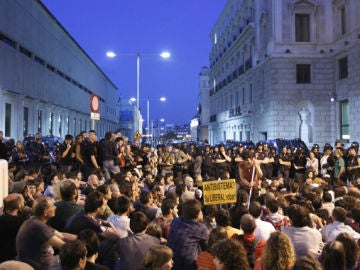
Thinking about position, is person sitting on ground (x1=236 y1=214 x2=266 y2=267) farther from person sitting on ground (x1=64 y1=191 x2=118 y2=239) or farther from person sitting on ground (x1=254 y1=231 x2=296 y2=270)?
person sitting on ground (x1=64 y1=191 x2=118 y2=239)

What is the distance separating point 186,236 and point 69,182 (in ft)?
6.80

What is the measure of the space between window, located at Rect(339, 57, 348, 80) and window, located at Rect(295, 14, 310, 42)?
3.39m

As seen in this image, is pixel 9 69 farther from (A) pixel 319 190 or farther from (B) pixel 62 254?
(B) pixel 62 254

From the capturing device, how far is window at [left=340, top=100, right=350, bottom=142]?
101 ft

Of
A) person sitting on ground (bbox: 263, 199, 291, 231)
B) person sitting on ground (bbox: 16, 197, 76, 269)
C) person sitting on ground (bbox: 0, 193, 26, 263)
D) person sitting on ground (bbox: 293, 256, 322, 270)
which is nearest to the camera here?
person sitting on ground (bbox: 293, 256, 322, 270)

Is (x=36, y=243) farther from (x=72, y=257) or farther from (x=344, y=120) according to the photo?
(x=344, y=120)

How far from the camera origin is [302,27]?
1316 inches

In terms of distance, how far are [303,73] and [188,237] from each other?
3022 cm

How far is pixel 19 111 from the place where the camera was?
1152 inches

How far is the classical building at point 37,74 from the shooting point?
2728 centimetres

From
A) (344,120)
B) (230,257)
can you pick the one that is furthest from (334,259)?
(344,120)

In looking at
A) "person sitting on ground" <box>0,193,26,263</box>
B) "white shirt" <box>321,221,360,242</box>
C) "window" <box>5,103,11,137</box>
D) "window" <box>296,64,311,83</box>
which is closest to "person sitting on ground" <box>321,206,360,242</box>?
"white shirt" <box>321,221,360,242</box>

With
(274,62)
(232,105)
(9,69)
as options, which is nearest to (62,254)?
(9,69)

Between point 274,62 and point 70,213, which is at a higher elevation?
point 274,62
